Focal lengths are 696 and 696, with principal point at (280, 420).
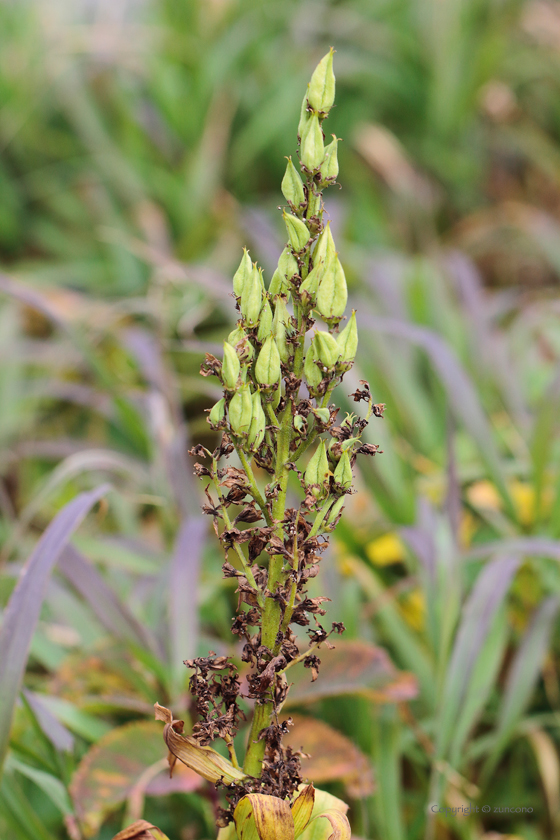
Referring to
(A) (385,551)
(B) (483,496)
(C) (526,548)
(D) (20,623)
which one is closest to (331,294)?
(D) (20,623)

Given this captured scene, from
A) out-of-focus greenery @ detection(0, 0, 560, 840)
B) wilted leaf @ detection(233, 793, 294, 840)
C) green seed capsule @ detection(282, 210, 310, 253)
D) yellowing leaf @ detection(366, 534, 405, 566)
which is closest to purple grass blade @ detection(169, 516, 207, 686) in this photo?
out-of-focus greenery @ detection(0, 0, 560, 840)

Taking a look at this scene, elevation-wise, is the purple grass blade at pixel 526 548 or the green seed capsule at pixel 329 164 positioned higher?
the green seed capsule at pixel 329 164

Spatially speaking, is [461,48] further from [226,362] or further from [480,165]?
[226,362]

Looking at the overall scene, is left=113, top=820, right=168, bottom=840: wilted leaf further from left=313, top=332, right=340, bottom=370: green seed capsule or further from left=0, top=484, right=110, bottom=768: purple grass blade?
left=313, top=332, right=340, bottom=370: green seed capsule

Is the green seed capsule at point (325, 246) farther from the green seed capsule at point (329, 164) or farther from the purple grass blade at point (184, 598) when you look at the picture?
the purple grass blade at point (184, 598)

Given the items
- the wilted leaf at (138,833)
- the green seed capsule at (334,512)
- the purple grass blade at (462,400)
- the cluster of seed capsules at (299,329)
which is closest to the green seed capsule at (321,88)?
the cluster of seed capsules at (299,329)

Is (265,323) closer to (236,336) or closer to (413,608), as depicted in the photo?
(236,336)

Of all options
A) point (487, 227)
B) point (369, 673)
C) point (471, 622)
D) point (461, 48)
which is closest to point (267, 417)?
point (369, 673)
